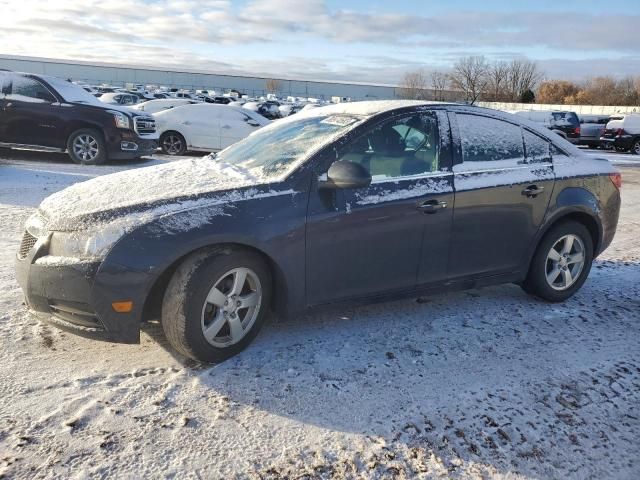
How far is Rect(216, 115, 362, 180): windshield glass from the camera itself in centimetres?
385

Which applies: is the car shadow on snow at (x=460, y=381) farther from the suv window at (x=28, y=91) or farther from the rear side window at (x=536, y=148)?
the suv window at (x=28, y=91)

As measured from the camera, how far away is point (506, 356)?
3.83 m

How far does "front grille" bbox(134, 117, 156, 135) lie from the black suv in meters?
0.47

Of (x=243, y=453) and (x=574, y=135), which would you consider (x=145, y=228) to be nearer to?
(x=243, y=453)

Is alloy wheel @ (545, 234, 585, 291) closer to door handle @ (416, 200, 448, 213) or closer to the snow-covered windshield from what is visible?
door handle @ (416, 200, 448, 213)

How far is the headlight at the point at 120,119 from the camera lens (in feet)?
A: 37.2

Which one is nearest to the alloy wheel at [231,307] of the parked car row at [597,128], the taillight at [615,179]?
the taillight at [615,179]

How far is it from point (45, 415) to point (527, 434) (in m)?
2.41

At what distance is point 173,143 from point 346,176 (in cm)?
1203

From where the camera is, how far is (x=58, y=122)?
1113 centimetres

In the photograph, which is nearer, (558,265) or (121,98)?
(558,265)

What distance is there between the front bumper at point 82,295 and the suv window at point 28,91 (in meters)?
8.95

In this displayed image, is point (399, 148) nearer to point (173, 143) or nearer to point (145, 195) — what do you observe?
point (145, 195)

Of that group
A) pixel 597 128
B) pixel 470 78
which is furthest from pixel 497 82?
pixel 597 128
